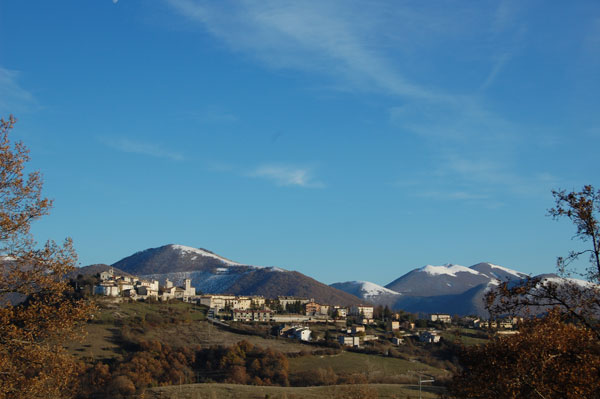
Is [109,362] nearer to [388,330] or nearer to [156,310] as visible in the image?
[156,310]

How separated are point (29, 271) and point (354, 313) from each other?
127 meters

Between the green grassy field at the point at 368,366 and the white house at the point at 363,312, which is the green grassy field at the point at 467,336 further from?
the white house at the point at 363,312

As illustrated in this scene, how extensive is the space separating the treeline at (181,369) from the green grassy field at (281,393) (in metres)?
5.33

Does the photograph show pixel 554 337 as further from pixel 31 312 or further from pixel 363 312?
pixel 363 312

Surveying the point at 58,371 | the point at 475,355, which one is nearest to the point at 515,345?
the point at 475,355

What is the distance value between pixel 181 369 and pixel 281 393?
23039 mm

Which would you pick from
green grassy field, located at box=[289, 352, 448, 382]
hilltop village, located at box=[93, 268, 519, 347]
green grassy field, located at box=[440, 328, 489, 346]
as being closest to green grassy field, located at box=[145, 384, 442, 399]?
green grassy field, located at box=[289, 352, 448, 382]

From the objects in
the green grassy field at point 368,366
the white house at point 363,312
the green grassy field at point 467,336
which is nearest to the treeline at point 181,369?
the green grassy field at point 368,366

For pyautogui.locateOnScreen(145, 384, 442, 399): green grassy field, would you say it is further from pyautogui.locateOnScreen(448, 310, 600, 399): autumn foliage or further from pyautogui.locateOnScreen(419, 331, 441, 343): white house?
pyautogui.locateOnScreen(419, 331, 441, 343): white house

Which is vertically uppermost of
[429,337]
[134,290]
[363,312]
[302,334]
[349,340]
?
[134,290]

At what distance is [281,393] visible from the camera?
1978 inches

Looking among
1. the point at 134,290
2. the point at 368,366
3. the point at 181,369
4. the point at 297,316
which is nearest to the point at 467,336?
the point at 368,366

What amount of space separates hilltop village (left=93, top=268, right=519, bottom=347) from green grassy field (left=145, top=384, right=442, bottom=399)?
117 ft

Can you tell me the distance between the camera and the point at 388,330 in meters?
→ 109
